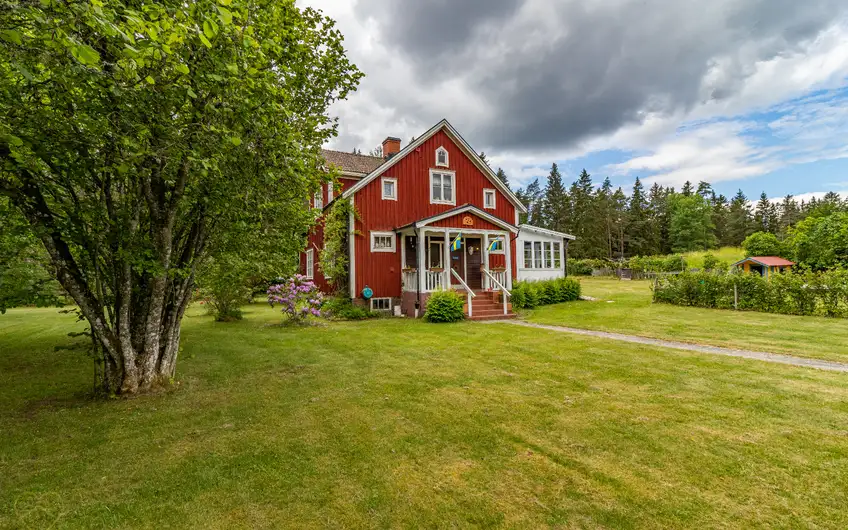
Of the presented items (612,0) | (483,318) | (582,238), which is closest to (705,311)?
(483,318)

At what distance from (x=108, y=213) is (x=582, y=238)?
53.2m

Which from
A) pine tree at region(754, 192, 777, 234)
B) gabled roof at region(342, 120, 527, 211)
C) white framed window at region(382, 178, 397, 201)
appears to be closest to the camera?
gabled roof at region(342, 120, 527, 211)

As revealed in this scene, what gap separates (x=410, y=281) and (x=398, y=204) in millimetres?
3468

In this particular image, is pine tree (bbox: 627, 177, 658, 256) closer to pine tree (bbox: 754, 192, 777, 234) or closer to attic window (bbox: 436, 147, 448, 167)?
pine tree (bbox: 754, 192, 777, 234)

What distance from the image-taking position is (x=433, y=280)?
1445 centimetres

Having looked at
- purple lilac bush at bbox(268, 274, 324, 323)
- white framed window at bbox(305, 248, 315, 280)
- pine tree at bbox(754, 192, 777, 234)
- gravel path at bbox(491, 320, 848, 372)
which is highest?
pine tree at bbox(754, 192, 777, 234)

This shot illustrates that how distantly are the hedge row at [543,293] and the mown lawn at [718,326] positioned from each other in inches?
A: 30.3

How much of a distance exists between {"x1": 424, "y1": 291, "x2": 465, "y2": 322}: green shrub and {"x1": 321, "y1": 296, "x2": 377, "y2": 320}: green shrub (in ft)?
9.06

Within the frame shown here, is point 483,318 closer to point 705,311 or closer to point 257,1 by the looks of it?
point 705,311

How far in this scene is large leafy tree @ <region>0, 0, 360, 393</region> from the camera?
10.5 feet

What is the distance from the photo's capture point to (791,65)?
11797 mm

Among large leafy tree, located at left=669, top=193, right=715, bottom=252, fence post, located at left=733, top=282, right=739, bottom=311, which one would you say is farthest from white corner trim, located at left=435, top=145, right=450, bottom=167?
large leafy tree, located at left=669, top=193, right=715, bottom=252

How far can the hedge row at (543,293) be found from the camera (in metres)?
15.7

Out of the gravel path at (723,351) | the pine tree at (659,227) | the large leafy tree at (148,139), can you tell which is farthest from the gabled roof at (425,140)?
the pine tree at (659,227)
